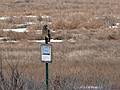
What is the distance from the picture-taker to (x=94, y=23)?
26250 mm

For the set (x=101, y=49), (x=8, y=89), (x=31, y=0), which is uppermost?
(x=8, y=89)

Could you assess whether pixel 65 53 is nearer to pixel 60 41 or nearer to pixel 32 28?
pixel 60 41

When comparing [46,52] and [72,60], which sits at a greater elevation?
[46,52]

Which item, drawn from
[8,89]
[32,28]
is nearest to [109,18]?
[32,28]

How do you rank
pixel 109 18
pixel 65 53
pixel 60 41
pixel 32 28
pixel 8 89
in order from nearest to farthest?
pixel 8 89
pixel 65 53
pixel 60 41
pixel 32 28
pixel 109 18

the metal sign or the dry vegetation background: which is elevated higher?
the metal sign

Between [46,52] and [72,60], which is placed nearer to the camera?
[46,52]

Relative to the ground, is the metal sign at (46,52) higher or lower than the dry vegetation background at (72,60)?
higher

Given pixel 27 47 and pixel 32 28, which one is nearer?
pixel 27 47

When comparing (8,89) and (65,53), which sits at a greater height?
(8,89)

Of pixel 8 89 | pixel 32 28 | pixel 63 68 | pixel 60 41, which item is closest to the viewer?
pixel 8 89

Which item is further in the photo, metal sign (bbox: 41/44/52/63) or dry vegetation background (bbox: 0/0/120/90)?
dry vegetation background (bbox: 0/0/120/90)

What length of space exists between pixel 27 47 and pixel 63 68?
4770 millimetres

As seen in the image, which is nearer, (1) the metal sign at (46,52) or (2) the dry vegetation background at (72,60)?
(1) the metal sign at (46,52)
